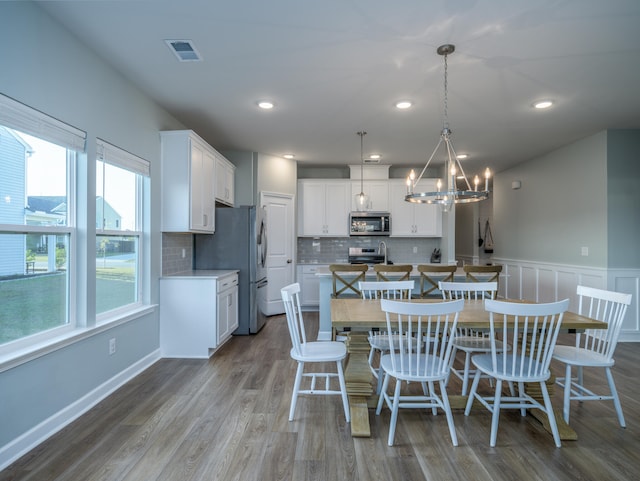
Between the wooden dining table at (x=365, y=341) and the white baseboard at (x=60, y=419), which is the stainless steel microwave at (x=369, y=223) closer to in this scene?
the wooden dining table at (x=365, y=341)

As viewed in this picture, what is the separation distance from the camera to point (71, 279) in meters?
2.55

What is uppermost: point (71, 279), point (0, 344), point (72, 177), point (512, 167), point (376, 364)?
point (512, 167)

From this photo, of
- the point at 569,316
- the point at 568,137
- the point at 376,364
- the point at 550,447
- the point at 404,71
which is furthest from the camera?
the point at 568,137

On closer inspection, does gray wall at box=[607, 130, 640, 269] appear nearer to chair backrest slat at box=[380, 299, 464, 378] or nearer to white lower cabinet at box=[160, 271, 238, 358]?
chair backrest slat at box=[380, 299, 464, 378]

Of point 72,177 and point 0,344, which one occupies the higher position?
point 72,177

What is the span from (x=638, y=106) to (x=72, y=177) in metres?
5.20

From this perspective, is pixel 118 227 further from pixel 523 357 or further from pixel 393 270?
pixel 523 357

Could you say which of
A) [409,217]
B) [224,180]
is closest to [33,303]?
[224,180]

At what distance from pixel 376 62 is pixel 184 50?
143 centimetres

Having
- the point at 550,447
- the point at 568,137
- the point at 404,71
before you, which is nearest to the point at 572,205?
the point at 568,137

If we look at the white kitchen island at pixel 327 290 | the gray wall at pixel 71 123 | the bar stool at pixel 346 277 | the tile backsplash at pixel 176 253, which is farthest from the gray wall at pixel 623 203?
the gray wall at pixel 71 123

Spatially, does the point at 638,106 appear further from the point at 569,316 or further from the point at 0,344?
the point at 0,344

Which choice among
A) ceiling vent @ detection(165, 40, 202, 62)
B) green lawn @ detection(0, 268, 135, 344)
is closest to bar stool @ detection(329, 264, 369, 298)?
green lawn @ detection(0, 268, 135, 344)

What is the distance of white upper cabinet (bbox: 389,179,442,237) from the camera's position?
6.38 m
